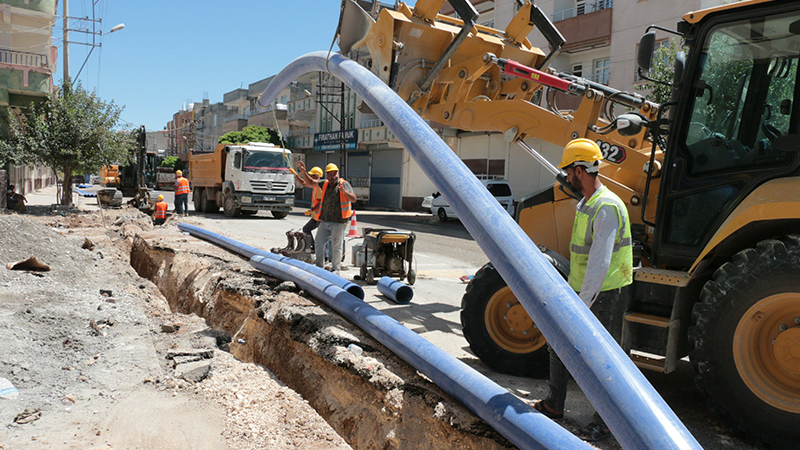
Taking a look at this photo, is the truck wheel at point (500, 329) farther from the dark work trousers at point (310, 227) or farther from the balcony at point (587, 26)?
the balcony at point (587, 26)

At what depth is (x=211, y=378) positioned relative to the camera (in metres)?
4.48

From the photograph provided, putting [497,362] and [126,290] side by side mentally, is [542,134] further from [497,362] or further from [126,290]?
[126,290]

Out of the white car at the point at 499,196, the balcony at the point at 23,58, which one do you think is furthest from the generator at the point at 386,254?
the balcony at the point at 23,58

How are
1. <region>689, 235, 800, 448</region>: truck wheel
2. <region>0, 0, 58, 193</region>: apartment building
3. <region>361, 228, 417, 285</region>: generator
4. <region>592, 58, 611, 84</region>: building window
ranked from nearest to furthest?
<region>689, 235, 800, 448</region>: truck wheel
<region>361, 228, 417, 285</region>: generator
<region>0, 0, 58, 193</region>: apartment building
<region>592, 58, 611, 84</region>: building window

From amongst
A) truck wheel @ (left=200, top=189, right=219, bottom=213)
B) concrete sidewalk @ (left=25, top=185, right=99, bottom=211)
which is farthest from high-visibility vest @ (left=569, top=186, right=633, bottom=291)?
concrete sidewalk @ (left=25, top=185, right=99, bottom=211)

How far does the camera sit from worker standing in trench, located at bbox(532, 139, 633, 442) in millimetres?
3420

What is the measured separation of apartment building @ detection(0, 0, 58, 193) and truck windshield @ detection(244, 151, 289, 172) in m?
7.86

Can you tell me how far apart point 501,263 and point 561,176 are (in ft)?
6.03

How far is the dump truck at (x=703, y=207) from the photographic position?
11.1ft

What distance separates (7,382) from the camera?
4137 mm

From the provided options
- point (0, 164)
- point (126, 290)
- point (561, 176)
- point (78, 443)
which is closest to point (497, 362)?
Result: point (561, 176)

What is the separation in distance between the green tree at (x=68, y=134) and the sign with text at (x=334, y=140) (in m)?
19.3

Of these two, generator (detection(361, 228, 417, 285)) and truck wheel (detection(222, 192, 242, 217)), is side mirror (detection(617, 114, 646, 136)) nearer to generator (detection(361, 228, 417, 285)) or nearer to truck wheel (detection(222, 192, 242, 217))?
generator (detection(361, 228, 417, 285))

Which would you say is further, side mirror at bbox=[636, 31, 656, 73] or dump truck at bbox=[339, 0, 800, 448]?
side mirror at bbox=[636, 31, 656, 73]
